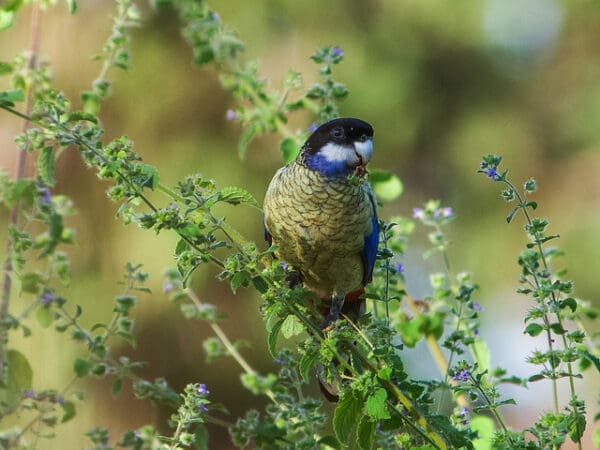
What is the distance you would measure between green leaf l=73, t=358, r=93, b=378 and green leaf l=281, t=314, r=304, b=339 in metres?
0.33

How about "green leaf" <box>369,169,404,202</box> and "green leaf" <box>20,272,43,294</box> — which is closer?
"green leaf" <box>20,272,43,294</box>

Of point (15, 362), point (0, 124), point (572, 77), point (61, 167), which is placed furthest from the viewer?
point (572, 77)

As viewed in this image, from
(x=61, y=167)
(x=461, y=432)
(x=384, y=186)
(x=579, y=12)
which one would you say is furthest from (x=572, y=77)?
(x=461, y=432)

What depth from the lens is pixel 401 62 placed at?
12.9 feet

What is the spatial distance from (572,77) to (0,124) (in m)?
2.64

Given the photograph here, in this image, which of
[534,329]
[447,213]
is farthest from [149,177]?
[447,213]

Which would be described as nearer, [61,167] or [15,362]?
[15,362]

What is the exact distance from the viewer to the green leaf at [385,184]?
1.82 m

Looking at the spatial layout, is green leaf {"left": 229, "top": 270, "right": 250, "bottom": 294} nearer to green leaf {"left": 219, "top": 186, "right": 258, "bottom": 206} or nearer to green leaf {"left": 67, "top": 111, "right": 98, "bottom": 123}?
green leaf {"left": 219, "top": 186, "right": 258, "bottom": 206}

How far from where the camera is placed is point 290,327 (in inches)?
57.0

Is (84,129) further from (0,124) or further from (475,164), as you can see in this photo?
(475,164)

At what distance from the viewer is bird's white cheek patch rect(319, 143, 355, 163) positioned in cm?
208

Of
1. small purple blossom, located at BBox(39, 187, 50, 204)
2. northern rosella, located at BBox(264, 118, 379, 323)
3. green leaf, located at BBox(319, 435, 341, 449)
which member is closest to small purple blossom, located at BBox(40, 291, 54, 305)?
small purple blossom, located at BBox(39, 187, 50, 204)

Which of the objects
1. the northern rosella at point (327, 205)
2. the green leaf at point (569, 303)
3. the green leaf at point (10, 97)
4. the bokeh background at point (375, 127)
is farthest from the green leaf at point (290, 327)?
the bokeh background at point (375, 127)
